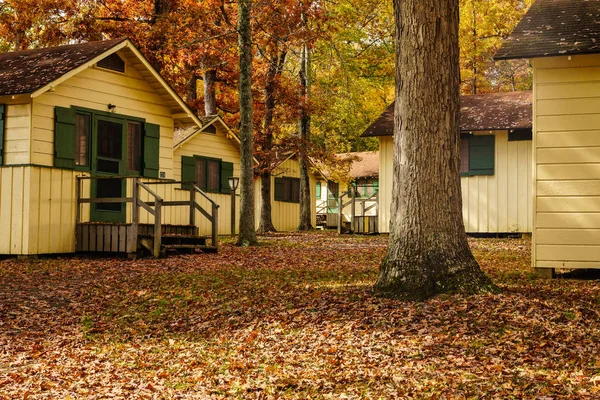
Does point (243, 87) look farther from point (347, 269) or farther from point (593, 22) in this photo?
point (593, 22)

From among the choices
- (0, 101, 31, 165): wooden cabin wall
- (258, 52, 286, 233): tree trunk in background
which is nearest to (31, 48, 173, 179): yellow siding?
(0, 101, 31, 165): wooden cabin wall

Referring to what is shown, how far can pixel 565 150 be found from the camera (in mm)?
11414

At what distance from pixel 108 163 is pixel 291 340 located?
11.2m

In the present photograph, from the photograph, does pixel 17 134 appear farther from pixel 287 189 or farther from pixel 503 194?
pixel 287 189

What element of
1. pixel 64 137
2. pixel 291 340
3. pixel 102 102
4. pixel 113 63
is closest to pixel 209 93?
pixel 113 63

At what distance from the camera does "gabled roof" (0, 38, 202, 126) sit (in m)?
15.7

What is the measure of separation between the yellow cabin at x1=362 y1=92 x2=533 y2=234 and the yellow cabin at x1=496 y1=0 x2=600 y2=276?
35.7ft

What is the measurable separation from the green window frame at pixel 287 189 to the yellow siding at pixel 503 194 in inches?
431

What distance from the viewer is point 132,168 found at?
724 inches

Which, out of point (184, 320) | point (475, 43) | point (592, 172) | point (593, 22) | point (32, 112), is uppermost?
point (475, 43)

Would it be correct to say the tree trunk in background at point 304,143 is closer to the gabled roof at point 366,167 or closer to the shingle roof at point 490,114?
the shingle roof at point 490,114

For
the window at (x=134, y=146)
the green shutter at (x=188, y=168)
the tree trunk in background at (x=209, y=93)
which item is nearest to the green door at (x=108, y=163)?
the window at (x=134, y=146)

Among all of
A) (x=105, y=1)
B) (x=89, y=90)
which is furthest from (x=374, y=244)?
(x=105, y=1)

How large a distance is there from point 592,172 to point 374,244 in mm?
9287
